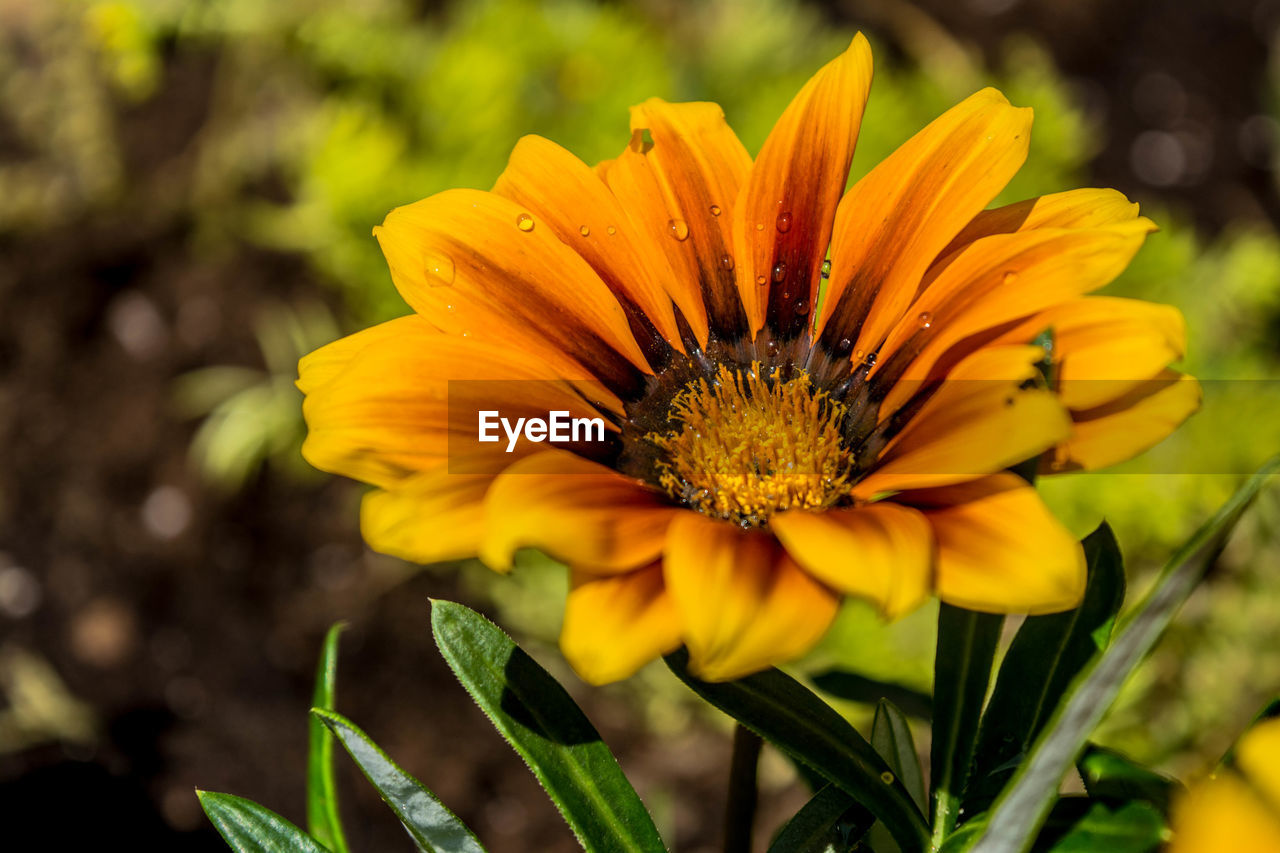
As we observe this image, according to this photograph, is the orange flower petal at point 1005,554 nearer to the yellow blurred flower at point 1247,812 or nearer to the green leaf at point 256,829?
the yellow blurred flower at point 1247,812

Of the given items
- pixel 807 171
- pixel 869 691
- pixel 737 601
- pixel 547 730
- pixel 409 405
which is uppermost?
pixel 807 171

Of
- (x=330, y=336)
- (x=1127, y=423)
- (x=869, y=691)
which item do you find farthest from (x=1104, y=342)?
(x=330, y=336)

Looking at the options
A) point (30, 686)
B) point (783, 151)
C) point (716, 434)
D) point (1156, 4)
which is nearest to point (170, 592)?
point (30, 686)

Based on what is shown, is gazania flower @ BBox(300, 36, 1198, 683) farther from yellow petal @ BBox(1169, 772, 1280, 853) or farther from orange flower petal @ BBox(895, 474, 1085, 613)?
yellow petal @ BBox(1169, 772, 1280, 853)

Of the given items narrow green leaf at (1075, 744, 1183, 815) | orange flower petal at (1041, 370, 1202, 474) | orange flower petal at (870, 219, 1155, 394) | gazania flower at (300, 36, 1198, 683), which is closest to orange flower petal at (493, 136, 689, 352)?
gazania flower at (300, 36, 1198, 683)

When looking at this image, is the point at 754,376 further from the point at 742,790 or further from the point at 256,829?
the point at 256,829

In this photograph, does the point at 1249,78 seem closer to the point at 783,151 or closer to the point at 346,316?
the point at 346,316

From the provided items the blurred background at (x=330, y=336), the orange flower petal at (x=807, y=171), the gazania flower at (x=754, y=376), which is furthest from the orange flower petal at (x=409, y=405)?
the blurred background at (x=330, y=336)
